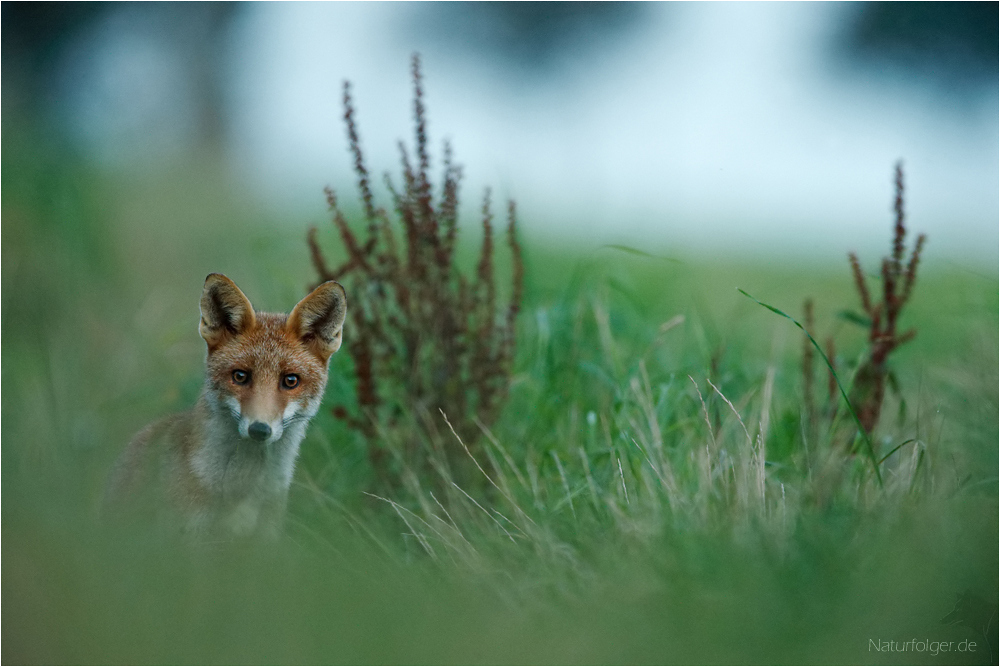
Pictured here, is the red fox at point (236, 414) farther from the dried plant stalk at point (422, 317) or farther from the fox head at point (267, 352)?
the dried plant stalk at point (422, 317)

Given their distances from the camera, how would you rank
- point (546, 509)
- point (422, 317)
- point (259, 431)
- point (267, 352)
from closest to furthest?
1. point (259, 431)
2. point (267, 352)
3. point (546, 509)
4. point (422, 317)

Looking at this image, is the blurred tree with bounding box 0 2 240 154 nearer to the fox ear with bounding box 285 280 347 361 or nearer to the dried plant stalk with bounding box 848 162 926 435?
Result: the fox ear with bounding box 285 280 347 361

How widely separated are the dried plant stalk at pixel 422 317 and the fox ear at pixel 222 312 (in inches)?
25.5

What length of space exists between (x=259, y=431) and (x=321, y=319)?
56cm

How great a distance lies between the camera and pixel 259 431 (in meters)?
2.83

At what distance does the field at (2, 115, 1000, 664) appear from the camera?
2.40 metres

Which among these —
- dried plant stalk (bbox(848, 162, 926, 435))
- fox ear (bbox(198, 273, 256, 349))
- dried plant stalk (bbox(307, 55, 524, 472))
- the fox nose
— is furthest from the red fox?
dried plant stalk (bbox(848, 162, 926, 435))

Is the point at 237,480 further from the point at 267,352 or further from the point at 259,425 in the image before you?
the point at 267,352

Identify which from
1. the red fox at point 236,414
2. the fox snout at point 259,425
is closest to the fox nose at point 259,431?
the fox snout at point 259,425

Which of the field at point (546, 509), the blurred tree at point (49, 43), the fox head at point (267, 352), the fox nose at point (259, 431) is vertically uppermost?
the blurred tree at point (49, 43)

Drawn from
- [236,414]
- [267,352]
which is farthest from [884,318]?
[236,414]

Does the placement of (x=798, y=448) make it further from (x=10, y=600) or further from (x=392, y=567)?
(x=10, y=600)

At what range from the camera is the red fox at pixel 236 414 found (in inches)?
119

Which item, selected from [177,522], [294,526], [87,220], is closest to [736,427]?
[294,526]
